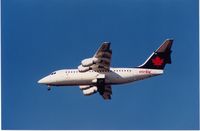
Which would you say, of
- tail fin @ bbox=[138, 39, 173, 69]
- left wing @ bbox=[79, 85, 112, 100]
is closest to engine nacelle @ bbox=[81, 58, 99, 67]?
left wing @ bbox=[79, 85, 112, 100]

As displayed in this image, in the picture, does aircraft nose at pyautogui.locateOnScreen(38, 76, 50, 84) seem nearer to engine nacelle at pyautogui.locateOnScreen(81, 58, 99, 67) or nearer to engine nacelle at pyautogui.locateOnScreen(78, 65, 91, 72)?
engine nacelle at pyautogui.locateOnScreen(78, 65, 91, 72)

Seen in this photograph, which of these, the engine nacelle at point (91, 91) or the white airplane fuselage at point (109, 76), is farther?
the engine nacelle at point (91, 91)

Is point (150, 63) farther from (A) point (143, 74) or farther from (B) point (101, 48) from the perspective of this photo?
(B) point (101, 48)

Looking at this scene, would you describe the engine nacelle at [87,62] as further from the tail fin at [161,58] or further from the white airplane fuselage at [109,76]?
the tail fin at [161,58]

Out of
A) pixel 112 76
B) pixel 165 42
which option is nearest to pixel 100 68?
pixel 112 76

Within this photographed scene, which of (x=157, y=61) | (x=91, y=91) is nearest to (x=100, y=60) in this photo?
(x=91, y=91)

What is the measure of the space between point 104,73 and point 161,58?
556 centimetres

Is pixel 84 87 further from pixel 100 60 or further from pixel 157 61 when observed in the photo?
pixel 157 61

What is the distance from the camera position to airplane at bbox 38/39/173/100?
250ft

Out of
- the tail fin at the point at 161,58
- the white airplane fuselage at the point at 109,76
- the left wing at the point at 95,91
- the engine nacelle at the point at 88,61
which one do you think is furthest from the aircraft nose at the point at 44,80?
the tail fin at the point at 161,58

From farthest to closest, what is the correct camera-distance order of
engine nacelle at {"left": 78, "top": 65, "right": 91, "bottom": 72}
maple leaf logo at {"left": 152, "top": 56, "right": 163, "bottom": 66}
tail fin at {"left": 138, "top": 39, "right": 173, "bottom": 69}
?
1. maple leaf logo at {"left": 152, "top": 56, "right": 163, "bottom": 66}
2. tail fin at {"left": 138, "top": 39, "right": 173, "bottom": 69}
3. engine nacelle at {"left": 78, "top": 65, "right": 91, "bottom": 72}

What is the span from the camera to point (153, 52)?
79.6 meters

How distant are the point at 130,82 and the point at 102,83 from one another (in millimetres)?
2528

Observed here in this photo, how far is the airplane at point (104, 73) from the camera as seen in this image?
76.2 meters
